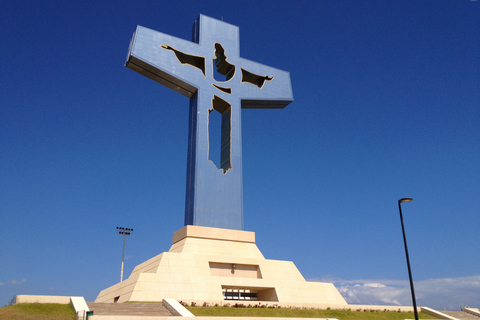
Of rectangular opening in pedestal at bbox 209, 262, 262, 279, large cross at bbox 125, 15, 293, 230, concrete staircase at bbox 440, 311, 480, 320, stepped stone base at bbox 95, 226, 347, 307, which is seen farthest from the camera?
large cross at bbox 125, 15, 293, 230

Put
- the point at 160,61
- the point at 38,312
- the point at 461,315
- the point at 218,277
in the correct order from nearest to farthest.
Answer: the point at 38,312, the point at 218,277, the point at 461,315, the point at 160,61

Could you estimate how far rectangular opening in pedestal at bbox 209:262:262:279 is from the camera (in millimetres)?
25531

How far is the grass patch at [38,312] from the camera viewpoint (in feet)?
52.4

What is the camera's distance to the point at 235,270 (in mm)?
25969

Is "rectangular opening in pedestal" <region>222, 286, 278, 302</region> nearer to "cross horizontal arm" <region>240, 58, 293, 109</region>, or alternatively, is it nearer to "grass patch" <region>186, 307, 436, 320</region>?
"grass patch" <region>186, 307, 436, 320</region>

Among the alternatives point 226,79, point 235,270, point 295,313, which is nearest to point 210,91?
point 226,79

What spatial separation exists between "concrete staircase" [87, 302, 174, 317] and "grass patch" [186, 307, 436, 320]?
4.54 ft

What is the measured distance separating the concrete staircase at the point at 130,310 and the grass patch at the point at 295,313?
1385 mm

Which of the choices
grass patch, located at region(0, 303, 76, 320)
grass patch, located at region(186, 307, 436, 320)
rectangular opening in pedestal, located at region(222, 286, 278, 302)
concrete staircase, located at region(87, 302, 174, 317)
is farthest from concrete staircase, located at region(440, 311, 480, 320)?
grass patch, located at region(0, 303, 76, 320)

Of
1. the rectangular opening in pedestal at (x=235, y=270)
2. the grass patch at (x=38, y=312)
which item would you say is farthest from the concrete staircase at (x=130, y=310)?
the rectangular opening in pedestal at (x=235, y=270)

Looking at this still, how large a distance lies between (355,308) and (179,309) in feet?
35.7

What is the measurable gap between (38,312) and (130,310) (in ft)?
11.0

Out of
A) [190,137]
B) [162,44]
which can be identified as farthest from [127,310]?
[162,44]

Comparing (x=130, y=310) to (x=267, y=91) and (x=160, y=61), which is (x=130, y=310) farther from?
(x=267, y=91)
